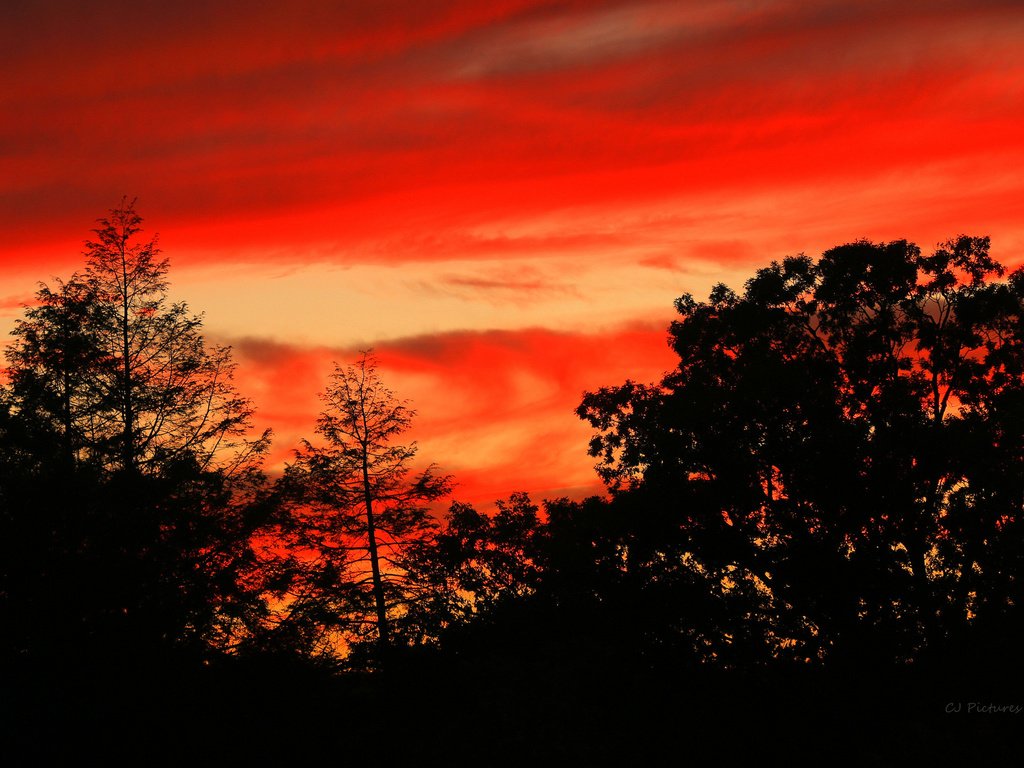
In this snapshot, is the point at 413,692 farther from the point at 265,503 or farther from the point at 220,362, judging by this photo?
the point at 220,362

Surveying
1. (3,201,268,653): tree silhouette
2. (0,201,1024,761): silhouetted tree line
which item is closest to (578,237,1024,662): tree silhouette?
(0,201,1024,761): silhouetted tree line

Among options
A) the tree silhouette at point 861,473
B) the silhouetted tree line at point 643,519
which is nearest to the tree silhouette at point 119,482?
the silhouetted tree line at point 643,519

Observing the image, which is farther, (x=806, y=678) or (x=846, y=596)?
(x=846, y=596)

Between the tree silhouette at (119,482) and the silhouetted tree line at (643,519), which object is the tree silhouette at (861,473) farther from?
the tree silhouette at (119,482)

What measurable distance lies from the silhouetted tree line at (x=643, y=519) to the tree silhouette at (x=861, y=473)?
3.4 inches

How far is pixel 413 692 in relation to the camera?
27672 mm

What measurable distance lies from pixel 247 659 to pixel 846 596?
1830 cm

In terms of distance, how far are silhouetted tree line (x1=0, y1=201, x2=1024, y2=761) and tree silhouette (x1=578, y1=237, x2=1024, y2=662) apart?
0.28ft

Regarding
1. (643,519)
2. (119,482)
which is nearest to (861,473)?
(643,519)

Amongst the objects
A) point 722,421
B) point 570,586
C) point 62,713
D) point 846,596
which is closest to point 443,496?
point 570,586

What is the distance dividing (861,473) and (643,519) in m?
7.04

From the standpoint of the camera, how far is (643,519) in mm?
32969

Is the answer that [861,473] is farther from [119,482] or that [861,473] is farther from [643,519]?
[119,482]

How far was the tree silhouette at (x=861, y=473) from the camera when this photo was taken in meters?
29.8
